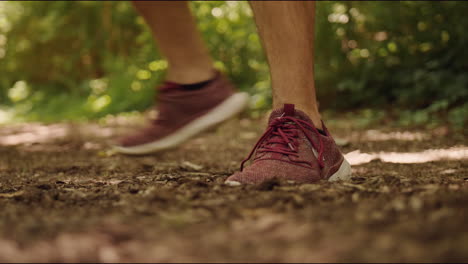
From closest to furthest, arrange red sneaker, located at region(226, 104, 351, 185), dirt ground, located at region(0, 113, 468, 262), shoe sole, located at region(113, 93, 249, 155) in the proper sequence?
1. dirt ground, located at region(0, 113, 468, 262)
2. red sneaker, located at region(226, 104, 351, 185)
3. shoe sole, located at region(113, 93, 249, 155)

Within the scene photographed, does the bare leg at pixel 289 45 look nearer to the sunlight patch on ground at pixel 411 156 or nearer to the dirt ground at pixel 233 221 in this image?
the dirt ground at pixel 233 221

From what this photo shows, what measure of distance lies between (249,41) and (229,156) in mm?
3828

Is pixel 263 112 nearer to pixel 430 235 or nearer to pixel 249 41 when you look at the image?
pixel 249 41

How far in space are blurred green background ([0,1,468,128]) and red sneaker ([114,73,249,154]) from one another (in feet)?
6.63

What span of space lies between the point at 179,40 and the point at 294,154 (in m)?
1.04

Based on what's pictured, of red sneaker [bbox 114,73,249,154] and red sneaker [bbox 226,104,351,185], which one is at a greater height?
red sneaker [bbox 114,73,249,154]

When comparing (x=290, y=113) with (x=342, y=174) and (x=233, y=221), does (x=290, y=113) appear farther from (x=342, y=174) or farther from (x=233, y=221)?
(x=233, y=221)

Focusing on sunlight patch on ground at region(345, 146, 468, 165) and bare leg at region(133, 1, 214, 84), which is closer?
bare leg at region(133, 1, 214, 84)

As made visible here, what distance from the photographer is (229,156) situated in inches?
116

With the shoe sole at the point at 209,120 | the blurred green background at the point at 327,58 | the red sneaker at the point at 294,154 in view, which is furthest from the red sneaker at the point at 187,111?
the blurred green background at the point at 327,58

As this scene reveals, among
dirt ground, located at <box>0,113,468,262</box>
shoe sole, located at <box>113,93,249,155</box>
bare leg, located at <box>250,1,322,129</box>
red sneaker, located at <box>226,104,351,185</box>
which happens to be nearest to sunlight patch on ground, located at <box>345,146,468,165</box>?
dirt ground, located at <box>0,113,468,262</box>

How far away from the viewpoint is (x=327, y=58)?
5125 mm

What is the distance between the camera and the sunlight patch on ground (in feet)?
7.91

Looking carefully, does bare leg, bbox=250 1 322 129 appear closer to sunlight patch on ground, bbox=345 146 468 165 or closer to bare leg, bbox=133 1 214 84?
bare leg, bbox=133 1 214 84
